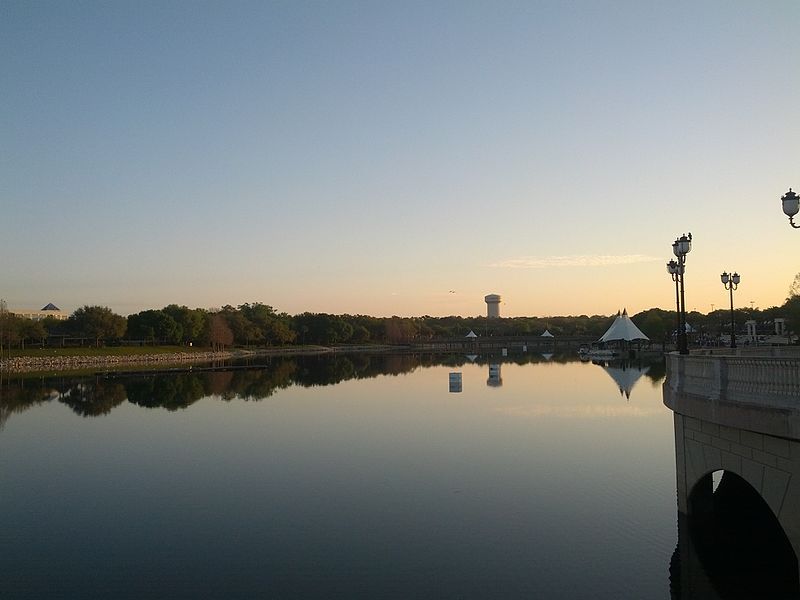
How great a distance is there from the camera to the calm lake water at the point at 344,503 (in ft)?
43.5

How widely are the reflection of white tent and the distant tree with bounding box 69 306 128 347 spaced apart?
83.5 metres

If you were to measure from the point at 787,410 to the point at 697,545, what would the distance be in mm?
5914

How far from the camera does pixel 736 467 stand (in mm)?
11906

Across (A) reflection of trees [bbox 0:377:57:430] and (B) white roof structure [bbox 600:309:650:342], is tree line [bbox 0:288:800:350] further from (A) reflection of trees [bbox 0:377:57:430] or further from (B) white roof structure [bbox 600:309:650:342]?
(A) reflection of trees [bbox 0:377:57:430]

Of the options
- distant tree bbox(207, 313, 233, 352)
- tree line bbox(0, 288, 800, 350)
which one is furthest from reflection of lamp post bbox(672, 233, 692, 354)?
distant tree bbox(207, 313, 233, 352)

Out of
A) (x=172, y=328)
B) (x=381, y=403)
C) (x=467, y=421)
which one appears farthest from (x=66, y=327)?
(x=467, y=421)

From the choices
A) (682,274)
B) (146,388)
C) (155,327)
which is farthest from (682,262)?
(155,327)

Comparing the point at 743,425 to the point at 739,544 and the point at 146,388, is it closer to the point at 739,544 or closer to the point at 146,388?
the point at 739,544

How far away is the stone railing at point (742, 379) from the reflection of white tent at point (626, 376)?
1228 inches

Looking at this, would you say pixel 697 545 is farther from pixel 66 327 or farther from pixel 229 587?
pixel 66 327

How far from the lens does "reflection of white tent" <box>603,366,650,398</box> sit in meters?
49.2

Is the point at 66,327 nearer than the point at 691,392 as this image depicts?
No

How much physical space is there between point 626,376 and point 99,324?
88.0m

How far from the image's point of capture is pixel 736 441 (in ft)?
39.0
